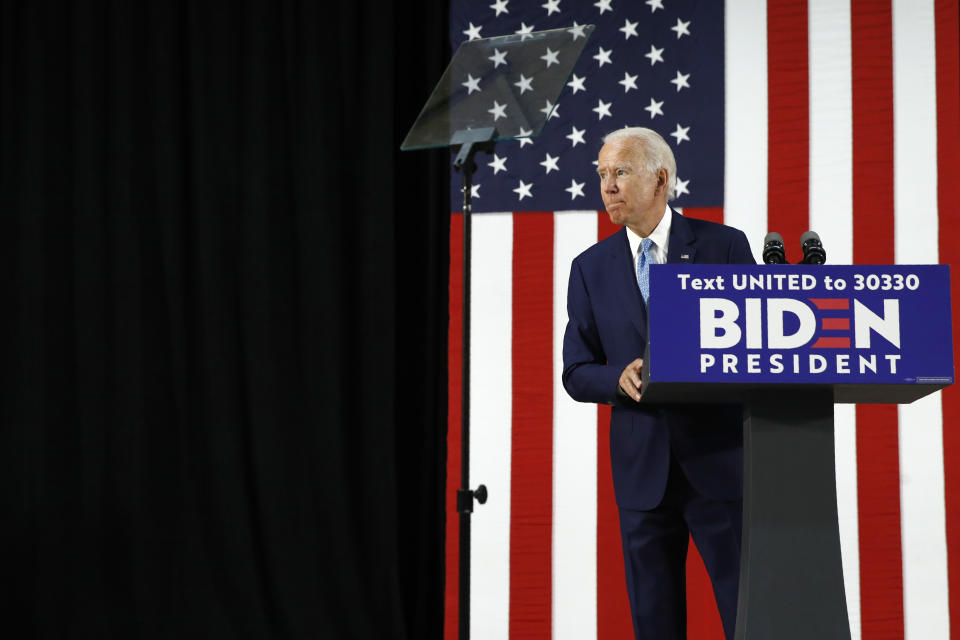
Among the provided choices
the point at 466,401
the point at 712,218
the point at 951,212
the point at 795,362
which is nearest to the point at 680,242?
the point at 466,401

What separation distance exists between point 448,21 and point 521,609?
2.25 meters

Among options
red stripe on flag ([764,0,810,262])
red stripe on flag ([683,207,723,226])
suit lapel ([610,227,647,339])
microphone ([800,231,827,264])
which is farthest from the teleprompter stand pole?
red stripe on flag ([764,0,810,262])

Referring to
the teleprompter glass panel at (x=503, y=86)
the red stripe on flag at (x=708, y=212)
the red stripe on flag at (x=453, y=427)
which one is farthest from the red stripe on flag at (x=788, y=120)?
the teleprompter glass panel at (x=503, y=86)

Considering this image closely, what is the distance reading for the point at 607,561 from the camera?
3.51 meters

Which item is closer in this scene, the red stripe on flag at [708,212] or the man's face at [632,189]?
the man's face at [632,189]

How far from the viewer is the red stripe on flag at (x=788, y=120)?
3598mm

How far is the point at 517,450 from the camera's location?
3.59m

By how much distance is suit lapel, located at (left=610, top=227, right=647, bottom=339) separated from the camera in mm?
2234

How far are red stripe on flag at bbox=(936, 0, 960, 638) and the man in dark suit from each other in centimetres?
161

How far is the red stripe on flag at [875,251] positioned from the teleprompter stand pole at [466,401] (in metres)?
1.91

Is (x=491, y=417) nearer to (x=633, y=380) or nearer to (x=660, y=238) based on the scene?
(x=660, y=238)

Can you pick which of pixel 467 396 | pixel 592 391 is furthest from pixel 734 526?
pixel 467 396

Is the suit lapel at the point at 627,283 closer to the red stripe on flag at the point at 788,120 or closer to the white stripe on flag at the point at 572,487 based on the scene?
the white stripe on flag at the point at 572,487

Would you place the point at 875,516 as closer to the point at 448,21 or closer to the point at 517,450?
the point at 517,450
